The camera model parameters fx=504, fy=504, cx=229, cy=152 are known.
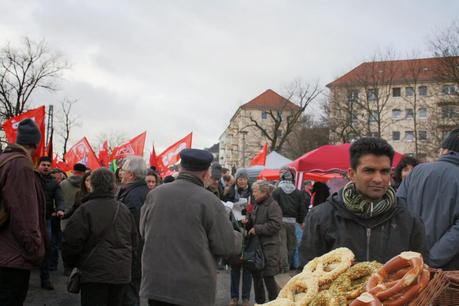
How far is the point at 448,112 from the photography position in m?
34.9

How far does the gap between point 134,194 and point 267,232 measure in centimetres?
205

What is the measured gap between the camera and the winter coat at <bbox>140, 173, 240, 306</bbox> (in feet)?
13.1

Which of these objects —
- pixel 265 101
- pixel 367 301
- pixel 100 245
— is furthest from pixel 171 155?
pixel 265 101

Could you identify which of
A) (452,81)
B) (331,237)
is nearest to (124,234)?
(331,237)

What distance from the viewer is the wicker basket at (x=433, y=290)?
5.67 feet

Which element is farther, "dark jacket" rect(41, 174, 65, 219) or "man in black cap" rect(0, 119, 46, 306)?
"dark jacket" rect(41, 174, 65, 219)

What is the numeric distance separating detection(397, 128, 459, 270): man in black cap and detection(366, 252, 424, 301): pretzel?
1.94 m

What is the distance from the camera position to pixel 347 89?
167ft

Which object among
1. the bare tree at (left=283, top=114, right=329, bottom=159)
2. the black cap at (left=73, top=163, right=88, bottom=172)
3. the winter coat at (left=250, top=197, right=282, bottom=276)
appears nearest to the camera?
the winter coat at (left=250, top=197, right=282, bottom=276)

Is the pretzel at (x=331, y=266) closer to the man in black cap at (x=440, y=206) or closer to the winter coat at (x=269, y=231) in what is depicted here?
the man in black cap at (x=440, y=206)

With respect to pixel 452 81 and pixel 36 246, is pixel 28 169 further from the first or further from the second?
pixel 452 81

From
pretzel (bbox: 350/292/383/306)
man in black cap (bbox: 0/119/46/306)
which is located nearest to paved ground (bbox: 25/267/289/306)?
man in black cap (bbox: 0/119/46/306)

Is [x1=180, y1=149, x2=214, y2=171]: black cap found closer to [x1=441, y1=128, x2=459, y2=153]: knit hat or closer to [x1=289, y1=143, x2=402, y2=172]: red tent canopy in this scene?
[x1=441, y1=128, x2=459, y2=153]: knit hat

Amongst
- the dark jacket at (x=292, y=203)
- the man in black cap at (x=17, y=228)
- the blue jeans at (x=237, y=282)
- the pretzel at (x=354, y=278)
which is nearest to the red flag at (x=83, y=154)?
the dark jacket at (x=292, y=203)
